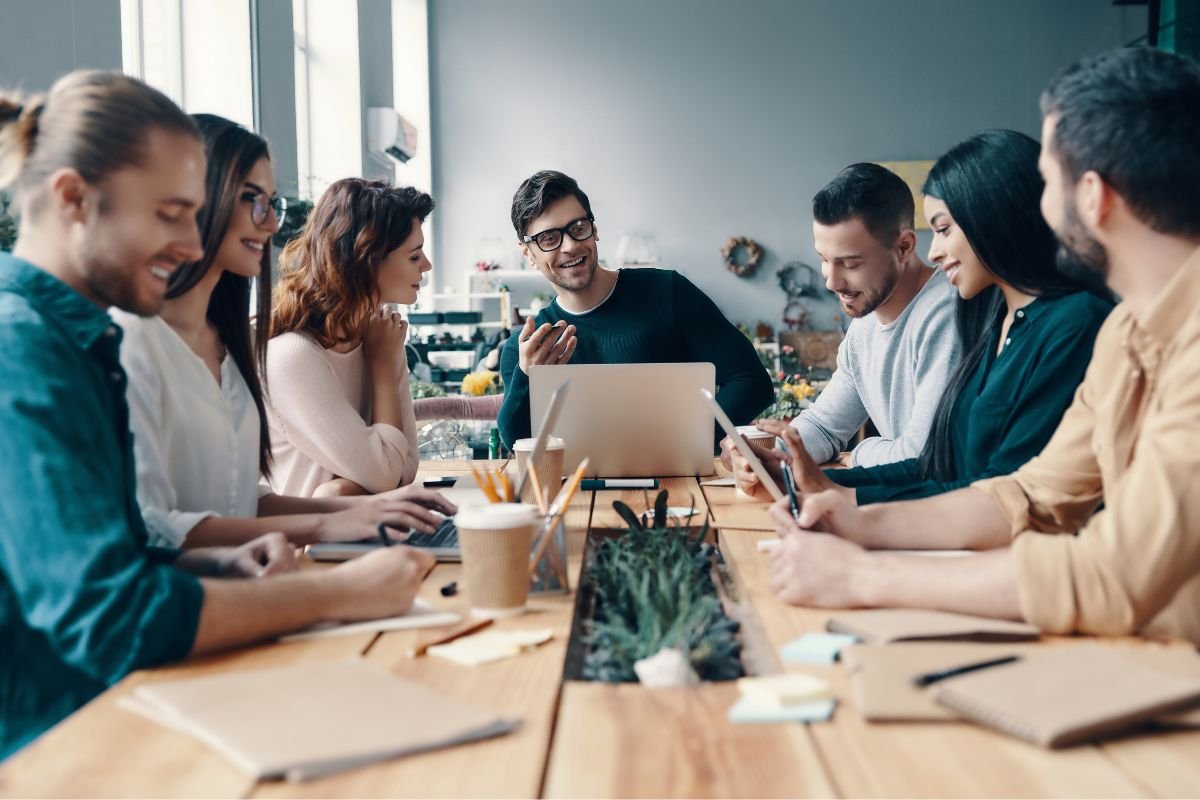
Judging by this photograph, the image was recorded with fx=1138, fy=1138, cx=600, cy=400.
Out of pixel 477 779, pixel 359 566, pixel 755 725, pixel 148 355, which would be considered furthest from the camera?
pixel 148 355

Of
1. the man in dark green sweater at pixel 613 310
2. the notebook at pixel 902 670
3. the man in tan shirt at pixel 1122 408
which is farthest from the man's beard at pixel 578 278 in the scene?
the notebook at pixel 902 670

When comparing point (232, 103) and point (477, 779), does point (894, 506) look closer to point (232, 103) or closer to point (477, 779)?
point (477, 779)

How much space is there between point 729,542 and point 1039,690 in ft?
2.52

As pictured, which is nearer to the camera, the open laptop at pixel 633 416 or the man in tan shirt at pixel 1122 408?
the man in tan shirt at pixel 1122 408

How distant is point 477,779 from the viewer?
79cm

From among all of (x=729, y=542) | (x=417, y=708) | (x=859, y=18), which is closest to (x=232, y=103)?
(x=729, y=542)

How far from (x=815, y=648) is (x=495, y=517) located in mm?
359

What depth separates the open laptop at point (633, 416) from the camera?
7.30ft

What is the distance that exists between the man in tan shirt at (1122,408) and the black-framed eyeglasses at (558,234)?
162cm

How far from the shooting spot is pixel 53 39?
3.02 m

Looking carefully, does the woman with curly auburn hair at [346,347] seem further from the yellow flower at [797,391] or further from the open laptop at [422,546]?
the yellow flower at [797,391]

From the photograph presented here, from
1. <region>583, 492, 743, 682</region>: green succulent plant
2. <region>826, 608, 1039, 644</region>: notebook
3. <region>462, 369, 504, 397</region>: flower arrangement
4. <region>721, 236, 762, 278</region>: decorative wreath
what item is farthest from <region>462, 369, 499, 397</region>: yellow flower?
<region>721, 236, 762, 278</region>: decorative wreath

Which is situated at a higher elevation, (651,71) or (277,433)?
(651,71)

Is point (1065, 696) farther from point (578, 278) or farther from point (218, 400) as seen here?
point (578, 278)
